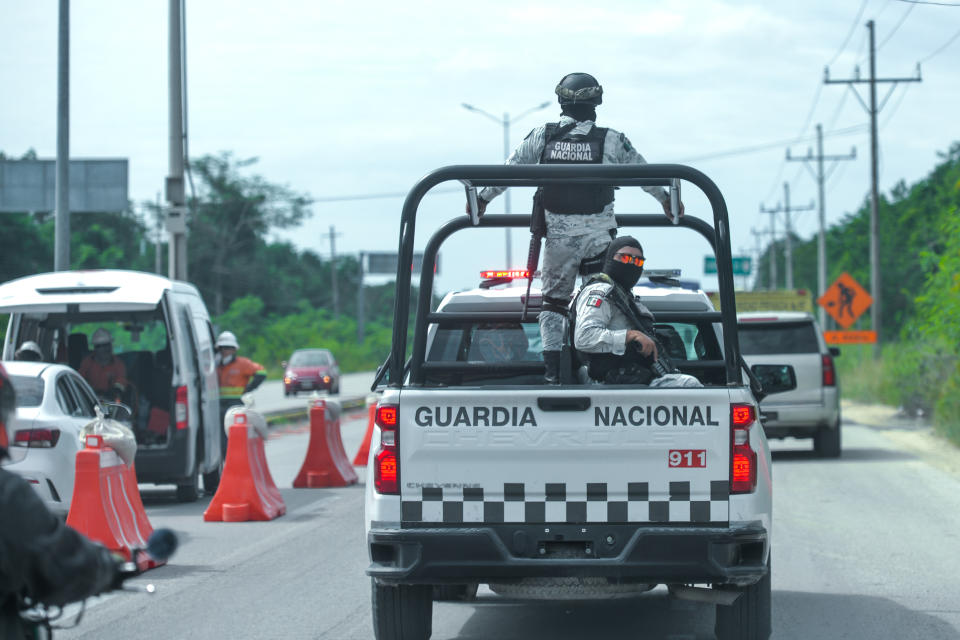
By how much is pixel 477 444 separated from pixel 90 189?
24.1 m

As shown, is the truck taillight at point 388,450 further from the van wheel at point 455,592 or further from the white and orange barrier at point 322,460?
the white and orange barrier at point 322,460

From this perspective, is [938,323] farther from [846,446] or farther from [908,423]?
[908,423]

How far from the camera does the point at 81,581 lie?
3.21 meters

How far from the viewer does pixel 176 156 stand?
23.0 meters

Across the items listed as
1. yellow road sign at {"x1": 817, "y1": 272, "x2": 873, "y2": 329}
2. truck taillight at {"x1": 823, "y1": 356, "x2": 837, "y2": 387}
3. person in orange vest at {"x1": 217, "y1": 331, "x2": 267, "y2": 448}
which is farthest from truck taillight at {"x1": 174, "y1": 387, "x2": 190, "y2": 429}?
yellow road sign at {"x1": 817, "y1": 272, "x2": 873, "y2": 329}

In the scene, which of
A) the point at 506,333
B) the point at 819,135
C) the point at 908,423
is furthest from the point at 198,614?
the point at 819,135

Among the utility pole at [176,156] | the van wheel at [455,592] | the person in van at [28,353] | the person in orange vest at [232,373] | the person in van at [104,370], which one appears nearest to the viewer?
the van wheel at [455,592]

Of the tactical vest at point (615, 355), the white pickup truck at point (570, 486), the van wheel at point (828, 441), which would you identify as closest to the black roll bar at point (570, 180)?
the white pickup truck at point (570, 486)

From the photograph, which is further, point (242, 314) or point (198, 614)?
point (242, 314)

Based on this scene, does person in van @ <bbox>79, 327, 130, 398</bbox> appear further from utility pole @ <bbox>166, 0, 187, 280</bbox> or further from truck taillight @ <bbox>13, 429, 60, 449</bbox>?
utility pole @ <bbox>166, 0, 187, 280</bbox>

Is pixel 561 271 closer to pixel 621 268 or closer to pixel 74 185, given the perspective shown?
pixel 621 268

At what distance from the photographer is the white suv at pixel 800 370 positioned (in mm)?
17750

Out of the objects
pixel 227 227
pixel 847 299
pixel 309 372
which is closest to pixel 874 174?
pixel 847 299

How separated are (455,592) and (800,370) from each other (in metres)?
11.6
